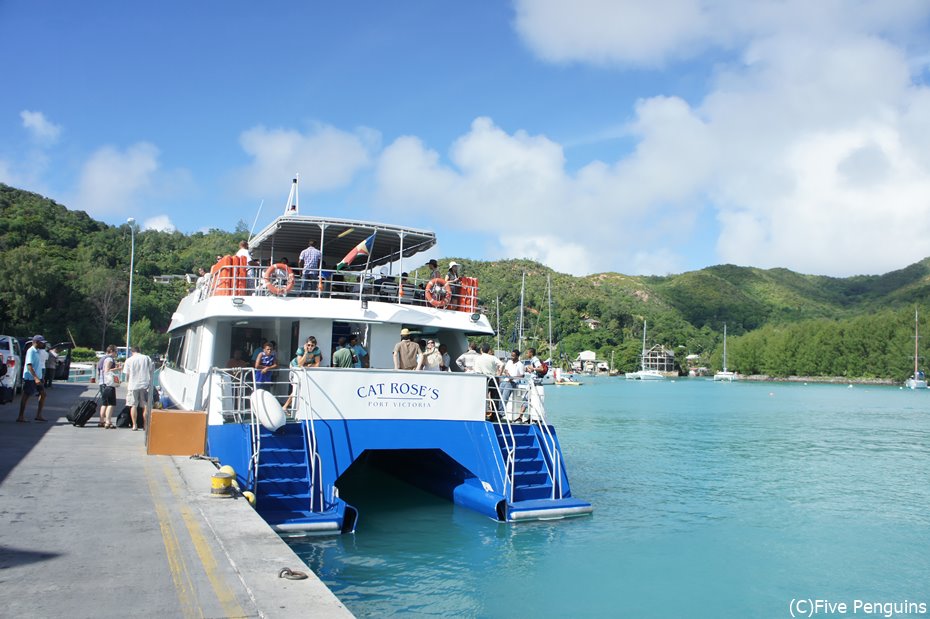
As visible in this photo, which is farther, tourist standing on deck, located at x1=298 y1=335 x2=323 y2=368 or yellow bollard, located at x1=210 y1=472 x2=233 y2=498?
tourist standing on deck, located at x1=298 y1=335 x2=323 y2=368

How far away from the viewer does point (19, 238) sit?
7344 cm

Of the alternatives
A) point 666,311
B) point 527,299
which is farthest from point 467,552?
point 666,311

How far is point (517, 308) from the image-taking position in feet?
356

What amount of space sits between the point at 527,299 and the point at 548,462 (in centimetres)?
11778

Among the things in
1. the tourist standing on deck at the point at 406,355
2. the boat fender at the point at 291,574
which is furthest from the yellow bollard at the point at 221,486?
the tourist standing on deck at the point at 406,355

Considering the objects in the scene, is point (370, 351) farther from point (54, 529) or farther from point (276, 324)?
point (54, 529)

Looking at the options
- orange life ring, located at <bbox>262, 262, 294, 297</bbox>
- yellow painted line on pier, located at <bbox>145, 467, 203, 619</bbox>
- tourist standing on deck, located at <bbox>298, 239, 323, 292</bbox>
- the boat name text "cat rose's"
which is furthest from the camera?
tourist standing on deck, located at <bbox>298, 239, 323, 292</bbox>

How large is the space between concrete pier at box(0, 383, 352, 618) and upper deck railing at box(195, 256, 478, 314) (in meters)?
3.36

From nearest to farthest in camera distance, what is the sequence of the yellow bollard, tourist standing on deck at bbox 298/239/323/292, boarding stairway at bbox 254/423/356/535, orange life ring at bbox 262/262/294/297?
the yellow bollard < boarding stairway at bbox 254/423/356/535 < orange life ring at bbox 262/262/294/297 < tourist standing on deck at bbox 298/239/323/292

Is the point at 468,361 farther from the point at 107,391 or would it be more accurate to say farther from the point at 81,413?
the point at 81,413

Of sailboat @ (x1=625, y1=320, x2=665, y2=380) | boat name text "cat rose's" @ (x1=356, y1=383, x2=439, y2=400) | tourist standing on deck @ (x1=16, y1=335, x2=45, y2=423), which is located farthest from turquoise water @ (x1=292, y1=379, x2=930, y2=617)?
sailboat @ (x1=625, y1=320, x2=665, y2=380)

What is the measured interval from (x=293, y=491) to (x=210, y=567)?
3.87m

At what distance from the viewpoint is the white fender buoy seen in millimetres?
9844

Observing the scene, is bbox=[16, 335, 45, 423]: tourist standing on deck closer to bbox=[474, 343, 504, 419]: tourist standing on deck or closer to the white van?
the white van
